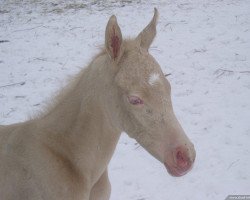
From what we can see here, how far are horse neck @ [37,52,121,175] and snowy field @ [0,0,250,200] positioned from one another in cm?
35

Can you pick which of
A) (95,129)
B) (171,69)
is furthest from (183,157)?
(171,69)

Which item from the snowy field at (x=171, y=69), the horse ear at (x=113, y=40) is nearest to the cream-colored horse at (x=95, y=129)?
the horse ear at (x=113, y=40)

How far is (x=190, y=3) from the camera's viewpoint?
11.1 metres

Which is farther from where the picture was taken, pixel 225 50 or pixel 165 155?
pixel 225 50

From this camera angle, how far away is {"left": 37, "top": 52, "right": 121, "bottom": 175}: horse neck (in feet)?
8.78

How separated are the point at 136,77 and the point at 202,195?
7.63 feet

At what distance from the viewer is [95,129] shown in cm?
271

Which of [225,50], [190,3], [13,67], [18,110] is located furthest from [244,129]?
[190,3]

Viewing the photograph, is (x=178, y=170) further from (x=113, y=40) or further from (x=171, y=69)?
(x=171, y=69)

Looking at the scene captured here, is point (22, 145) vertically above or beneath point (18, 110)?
above

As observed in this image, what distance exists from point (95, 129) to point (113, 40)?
68cm

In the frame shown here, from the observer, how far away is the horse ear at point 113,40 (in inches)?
95.0

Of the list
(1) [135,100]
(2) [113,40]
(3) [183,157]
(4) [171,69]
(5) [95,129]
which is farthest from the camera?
(4) [171,69]

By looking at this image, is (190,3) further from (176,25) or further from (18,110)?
(18,110)
